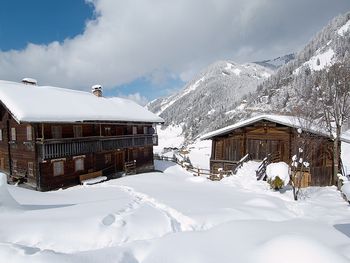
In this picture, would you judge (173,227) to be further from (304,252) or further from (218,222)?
(304,252)

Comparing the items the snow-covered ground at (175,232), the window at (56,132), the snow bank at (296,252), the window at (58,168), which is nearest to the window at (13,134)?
the window at (56,132)

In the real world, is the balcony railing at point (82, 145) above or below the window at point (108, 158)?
above

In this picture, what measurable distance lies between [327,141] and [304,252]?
61.7ft

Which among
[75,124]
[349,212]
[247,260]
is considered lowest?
[349,212]

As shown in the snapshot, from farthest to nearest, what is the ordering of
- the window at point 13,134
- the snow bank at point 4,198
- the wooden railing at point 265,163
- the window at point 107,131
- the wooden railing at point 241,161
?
the window at point 107,131
the wooden railing at point 241,161
the window at point 13,134
the wooden railing at point 265,163
the snow bank at point 4,198

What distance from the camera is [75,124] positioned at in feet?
78.8

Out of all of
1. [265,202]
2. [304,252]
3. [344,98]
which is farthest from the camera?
[344,98]

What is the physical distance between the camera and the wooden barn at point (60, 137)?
21.2 meters

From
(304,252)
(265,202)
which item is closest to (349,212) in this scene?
(265,202)

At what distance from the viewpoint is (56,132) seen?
2248 cm

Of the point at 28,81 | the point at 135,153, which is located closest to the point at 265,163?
the point at 135,153

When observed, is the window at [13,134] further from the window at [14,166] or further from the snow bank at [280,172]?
the snow bank at [280,172]

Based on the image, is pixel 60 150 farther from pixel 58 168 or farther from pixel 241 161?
pixel 241 161

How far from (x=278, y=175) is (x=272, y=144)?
728 centimetres
